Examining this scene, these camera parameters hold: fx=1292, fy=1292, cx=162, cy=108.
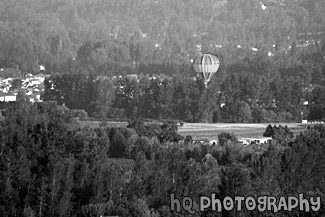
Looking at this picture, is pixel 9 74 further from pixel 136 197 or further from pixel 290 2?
pixel 290 2

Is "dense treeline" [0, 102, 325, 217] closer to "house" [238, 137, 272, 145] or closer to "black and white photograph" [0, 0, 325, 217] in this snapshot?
"black and white photograph" [0, 0, 325, 217]

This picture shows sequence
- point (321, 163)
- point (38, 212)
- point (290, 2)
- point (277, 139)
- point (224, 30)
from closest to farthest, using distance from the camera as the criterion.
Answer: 1. point (38, 212)
2. point (321, 163)
3. point (277, 139)
4. point (224, 30)
5. point (290, 2)

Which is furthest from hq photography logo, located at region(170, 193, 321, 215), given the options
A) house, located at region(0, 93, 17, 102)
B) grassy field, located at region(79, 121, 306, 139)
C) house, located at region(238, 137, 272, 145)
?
house, located at region(0, 93, 17, 102)

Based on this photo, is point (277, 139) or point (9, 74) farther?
point (9, 74)

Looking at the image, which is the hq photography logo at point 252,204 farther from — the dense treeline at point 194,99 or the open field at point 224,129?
the dense treeline at point 194,99

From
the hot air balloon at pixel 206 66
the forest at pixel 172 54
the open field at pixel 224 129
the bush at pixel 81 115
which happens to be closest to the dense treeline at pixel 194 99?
the forest at pixel 172 54

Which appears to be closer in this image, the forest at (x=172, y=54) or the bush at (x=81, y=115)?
the bush at (x=81, y=115)

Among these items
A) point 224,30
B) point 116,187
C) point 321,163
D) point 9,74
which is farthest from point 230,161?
point 224,30
